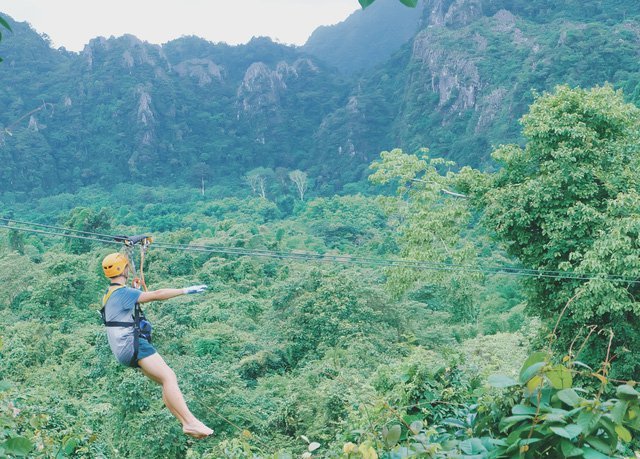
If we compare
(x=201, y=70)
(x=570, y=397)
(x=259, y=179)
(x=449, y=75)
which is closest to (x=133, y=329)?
(x=570, y=397)

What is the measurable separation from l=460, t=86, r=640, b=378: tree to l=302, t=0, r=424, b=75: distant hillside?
7593cm

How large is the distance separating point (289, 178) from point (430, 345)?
119 ft

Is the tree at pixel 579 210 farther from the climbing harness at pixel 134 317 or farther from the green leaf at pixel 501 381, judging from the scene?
the green leaf at pixel 501 381

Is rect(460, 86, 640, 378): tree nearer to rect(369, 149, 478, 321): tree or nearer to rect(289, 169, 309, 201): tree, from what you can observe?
rect(369, 149, 478, 321): tree

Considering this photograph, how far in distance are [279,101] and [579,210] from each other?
58.8 m

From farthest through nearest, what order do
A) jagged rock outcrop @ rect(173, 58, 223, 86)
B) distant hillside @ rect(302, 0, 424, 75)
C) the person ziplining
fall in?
1. distant hillside @ rect(302, 0, 424, 75)
2. jagged rock outcrop @ rect(173, 58, 223, 86)
3. the person ziplining

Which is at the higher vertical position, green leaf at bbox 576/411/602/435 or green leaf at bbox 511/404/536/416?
green leaf at bbox 576/411/602/435

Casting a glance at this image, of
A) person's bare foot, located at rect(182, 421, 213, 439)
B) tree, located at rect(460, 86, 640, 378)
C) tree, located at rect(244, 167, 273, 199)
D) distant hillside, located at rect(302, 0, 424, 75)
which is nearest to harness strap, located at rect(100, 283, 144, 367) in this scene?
person's bare foot, located at rect(182, 421, 213, 439)

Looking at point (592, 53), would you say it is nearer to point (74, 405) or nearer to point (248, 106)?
point (74, 405)

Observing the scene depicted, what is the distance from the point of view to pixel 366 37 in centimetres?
8781

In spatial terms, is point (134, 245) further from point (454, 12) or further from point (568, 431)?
point (454, 12)

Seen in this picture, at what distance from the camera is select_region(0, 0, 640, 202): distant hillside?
4106cm

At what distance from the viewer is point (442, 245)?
27.5 feet

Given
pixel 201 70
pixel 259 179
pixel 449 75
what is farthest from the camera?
pixel 201 70
